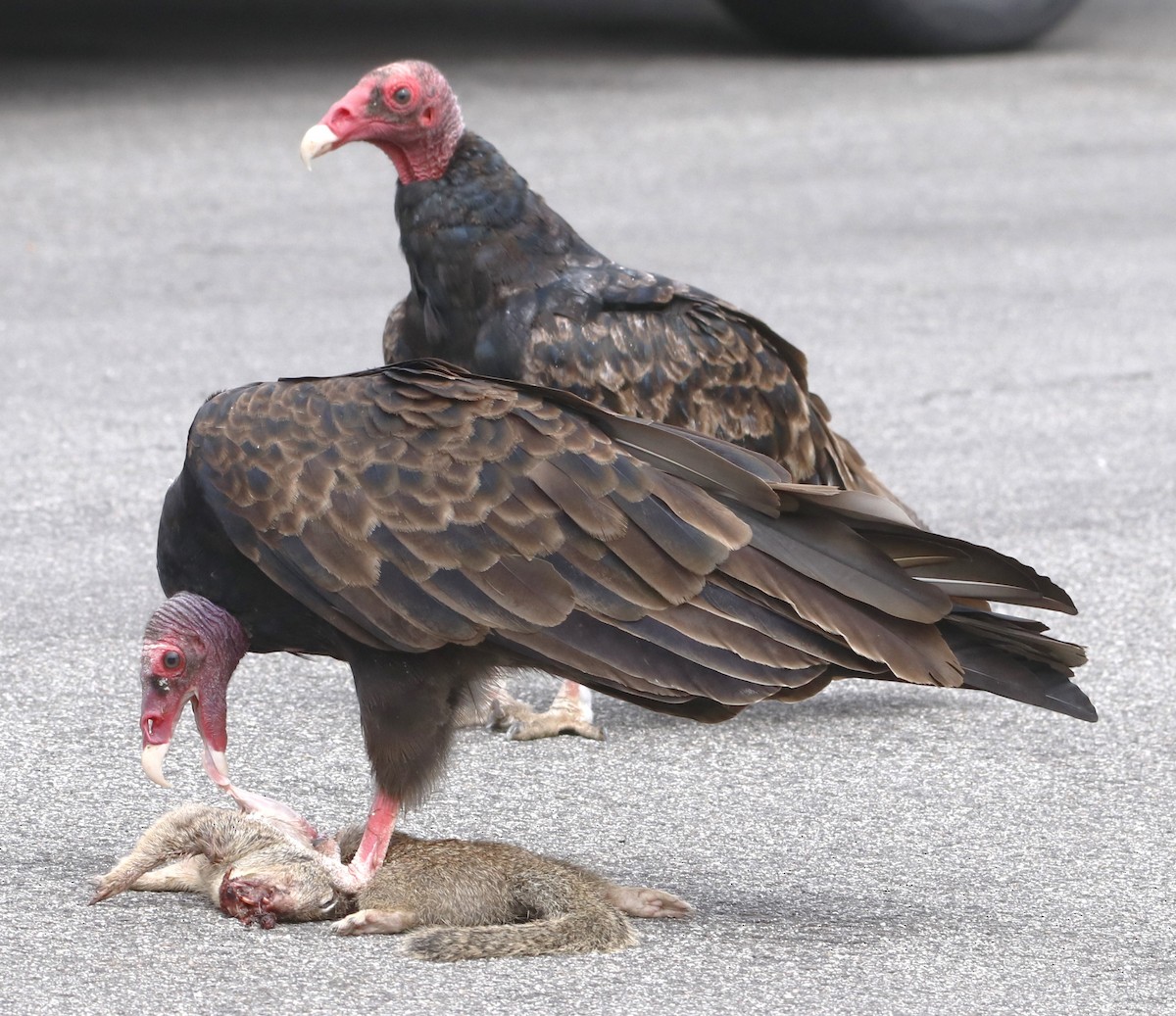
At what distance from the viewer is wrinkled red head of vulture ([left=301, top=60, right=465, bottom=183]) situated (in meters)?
5.04

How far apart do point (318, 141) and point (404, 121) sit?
248mm

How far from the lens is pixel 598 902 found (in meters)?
3.83

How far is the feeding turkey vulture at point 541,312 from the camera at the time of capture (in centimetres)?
483

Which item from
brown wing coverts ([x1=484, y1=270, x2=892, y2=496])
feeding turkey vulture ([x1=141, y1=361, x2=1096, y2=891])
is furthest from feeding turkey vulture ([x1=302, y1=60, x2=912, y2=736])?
feeding turkey vulture ([x1=141, y1=361, x2=1096, y2=891])

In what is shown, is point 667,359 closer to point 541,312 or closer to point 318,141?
point 541,312

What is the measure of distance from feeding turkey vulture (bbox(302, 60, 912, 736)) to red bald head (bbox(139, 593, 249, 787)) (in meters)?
1.09

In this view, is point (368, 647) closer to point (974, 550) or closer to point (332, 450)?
point (332, 450)

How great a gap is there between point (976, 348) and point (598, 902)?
4981 mm

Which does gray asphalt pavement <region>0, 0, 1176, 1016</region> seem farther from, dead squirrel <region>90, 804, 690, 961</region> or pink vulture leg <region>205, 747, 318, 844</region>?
pink vulture leg <region>205, 747, 318, 844</region>

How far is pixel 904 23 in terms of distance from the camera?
1377 centimetres

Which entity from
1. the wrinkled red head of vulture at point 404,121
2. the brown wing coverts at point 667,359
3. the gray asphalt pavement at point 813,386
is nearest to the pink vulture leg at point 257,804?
the gray asphalt pavement at point 813,386

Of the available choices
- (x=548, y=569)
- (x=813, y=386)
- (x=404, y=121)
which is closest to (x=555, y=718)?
(x=548, y=569)

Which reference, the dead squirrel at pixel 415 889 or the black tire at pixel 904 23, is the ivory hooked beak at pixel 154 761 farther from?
the black tire at pixel 904 23

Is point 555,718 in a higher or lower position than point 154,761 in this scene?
lower
